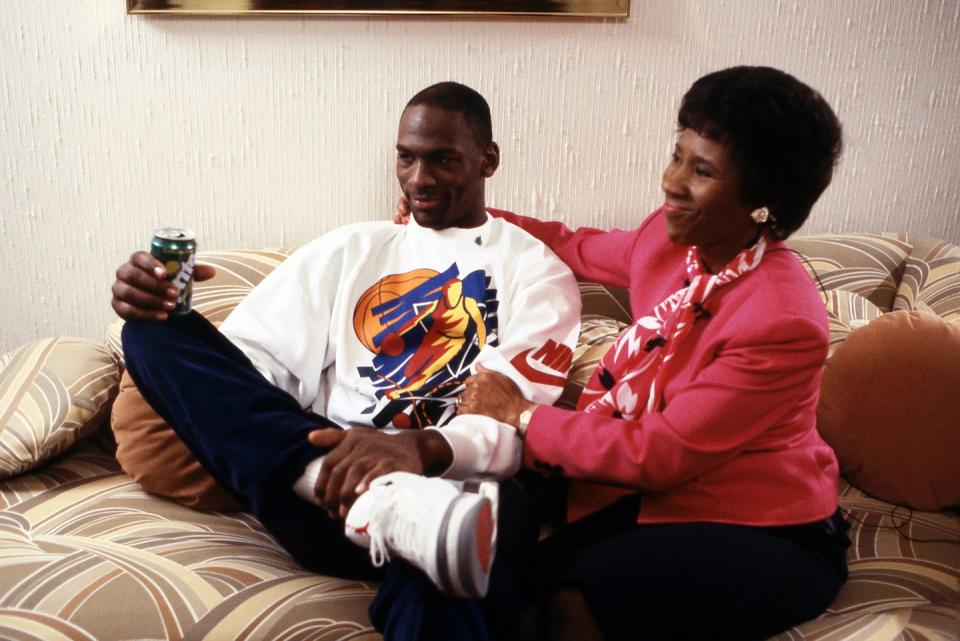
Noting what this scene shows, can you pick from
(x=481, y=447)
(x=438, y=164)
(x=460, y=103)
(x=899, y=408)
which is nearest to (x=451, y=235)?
(x=438, y=164)

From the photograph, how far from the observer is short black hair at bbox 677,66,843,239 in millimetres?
1120

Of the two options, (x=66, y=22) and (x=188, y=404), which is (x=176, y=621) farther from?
(x=66, y=22)

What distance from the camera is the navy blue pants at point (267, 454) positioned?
1.09 m

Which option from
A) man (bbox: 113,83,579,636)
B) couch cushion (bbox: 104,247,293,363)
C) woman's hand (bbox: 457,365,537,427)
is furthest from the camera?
couch cushion (bbox: 104,247,293,363)

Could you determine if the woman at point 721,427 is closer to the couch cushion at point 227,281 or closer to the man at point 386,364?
the man at point 386,364

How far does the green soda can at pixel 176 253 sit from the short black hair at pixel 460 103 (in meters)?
0.54

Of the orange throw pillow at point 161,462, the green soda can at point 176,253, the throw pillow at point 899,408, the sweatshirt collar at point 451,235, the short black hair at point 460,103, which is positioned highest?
the short black hair at point 460,103

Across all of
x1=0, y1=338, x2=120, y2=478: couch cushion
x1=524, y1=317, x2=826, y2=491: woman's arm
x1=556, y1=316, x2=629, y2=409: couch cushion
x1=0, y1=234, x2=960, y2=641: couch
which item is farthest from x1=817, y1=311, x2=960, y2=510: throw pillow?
x1=0, y1=338, x2=120, y2=478: couch cushion

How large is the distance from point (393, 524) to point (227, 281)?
891mm

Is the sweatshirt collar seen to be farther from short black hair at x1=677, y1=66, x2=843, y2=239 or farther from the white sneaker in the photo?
the white sneaker

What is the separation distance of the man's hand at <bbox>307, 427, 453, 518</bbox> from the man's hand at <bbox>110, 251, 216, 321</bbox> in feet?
1.03

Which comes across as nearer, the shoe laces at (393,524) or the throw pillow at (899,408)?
the shoe laces at (393,524)

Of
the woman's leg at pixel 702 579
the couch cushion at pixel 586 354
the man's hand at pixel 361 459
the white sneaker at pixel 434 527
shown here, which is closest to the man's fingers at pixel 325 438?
the man's hand at pixel 361 459

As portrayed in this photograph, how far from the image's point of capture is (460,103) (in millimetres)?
1535
